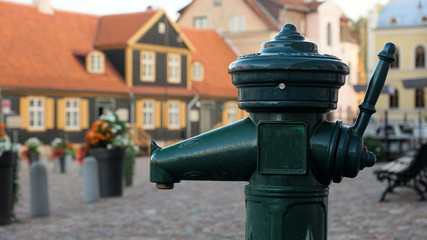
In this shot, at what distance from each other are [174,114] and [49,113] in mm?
7462

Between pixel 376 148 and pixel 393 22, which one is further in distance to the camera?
pixel 393 22

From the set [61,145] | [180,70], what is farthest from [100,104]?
[61,145]

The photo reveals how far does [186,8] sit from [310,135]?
42565 millimetres

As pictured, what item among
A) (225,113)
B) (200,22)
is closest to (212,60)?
(225,113)

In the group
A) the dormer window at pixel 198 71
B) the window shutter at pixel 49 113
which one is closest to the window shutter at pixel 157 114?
the dormer window at pixel 198 71

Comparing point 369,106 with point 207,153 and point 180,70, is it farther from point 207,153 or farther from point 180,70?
point 180,70

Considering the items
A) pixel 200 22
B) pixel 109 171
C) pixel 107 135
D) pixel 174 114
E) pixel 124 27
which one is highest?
pixel 200 22

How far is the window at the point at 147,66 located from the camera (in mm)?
31750

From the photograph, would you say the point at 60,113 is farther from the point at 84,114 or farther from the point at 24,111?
the point at 24,111

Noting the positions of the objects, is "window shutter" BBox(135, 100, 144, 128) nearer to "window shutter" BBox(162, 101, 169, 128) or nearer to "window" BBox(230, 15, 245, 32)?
"window shutter" BBox(162, 101, 169, 128)

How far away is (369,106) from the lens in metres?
2.00

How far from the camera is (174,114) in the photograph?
33.1 metres

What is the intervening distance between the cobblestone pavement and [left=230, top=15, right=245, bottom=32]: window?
2840 cm

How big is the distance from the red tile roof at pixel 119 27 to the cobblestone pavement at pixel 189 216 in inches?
712
